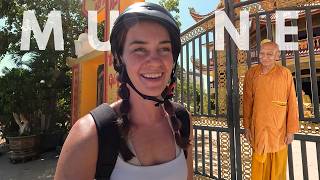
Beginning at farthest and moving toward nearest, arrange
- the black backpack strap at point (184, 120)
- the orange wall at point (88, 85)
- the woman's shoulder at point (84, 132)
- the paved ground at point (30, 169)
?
the orange wall at point (88, 85) → the paved ground at point (30, 169) → the black backpack strap at point (184, 120) → the woman's shoulder at point (84, 132)

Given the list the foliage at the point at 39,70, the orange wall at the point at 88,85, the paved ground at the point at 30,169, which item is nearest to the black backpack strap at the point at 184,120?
the paved ground at the point at 30,169

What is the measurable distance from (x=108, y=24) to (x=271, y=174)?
393 cm

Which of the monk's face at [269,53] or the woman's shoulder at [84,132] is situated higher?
the monk's face at [269,53]

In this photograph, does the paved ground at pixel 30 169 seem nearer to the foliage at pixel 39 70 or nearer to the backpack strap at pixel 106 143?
the foliage at pixel 39 70

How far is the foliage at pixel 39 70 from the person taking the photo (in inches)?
310

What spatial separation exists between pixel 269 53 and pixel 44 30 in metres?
7.09

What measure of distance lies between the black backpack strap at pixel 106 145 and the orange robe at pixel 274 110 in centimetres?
212

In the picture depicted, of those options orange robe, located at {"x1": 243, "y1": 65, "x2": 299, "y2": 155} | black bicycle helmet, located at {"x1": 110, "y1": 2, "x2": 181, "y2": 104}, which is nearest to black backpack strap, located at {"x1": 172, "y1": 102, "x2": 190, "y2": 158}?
black bicycle helmet, located at {"x1": 110, "y1": 2, "x2": 181, "y2": 104}

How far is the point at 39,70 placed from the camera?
8.39 metres

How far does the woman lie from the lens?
3.45ft

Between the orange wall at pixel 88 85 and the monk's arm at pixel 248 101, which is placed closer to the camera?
the monk's arm at pixel 248 101

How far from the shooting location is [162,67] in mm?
1217

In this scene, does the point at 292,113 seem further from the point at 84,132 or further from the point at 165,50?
the point at 84,132

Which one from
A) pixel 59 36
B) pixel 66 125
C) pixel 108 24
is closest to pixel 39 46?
pixel 59 36
